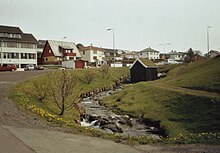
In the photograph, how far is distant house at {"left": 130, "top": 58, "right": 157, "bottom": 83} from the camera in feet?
190

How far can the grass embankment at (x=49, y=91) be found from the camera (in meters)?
19.2

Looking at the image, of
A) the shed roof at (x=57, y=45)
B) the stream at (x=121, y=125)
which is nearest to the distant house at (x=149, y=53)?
the shed roof at (x=57, y=45)

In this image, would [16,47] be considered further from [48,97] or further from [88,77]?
[48,97]

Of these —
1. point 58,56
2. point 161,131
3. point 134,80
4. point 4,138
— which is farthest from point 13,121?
point 58,56

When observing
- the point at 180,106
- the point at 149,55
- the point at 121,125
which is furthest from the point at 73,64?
the point at 149,55

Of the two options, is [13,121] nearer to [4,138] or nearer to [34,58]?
[4,138]

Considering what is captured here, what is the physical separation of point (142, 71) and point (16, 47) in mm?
42649

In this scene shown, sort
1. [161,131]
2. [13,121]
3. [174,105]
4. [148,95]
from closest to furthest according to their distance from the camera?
[13,121]
[161,131]
[174,105]
[148,95]

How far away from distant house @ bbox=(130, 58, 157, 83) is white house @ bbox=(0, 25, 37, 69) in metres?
38.4

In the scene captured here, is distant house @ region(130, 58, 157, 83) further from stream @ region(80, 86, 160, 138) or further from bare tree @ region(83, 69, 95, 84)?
stream @ region(80, 86, 160, 138)

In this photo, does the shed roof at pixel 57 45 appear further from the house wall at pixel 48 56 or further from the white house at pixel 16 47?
the white house at pixel 16 47

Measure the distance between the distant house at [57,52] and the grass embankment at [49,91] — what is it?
26922mm

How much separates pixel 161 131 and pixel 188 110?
16.8ft

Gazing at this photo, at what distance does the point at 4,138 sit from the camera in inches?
429
